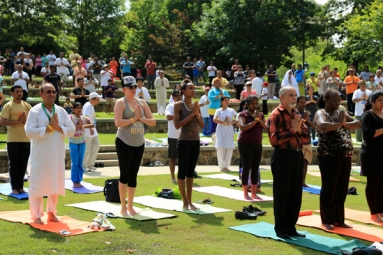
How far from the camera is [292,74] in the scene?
25953 millimetres

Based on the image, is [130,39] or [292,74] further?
[130,39]

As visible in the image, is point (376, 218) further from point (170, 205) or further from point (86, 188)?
point (86, 188)

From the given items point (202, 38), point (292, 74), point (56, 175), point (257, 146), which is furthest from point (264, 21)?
point (56, 175)

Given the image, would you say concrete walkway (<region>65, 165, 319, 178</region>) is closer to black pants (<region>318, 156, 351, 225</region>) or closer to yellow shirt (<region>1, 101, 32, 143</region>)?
yellow shirt (<region>1, 101, 32, 143</region>)

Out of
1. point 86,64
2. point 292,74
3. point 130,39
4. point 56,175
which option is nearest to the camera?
point 56,175

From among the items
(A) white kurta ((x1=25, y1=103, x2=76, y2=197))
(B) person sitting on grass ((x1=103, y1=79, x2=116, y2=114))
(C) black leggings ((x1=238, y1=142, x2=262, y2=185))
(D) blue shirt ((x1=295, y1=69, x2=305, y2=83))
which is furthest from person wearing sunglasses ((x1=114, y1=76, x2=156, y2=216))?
(D) blue shirt ((x1=295, y1=69, x2=305, y2=83))

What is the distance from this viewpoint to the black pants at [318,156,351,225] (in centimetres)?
903

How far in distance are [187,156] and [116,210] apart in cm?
136

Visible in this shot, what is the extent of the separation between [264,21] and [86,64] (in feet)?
38.3

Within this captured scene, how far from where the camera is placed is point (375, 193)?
987 centimetres

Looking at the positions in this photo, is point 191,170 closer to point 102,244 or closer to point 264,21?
point 102,244

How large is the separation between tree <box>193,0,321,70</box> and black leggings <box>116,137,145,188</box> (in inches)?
1189

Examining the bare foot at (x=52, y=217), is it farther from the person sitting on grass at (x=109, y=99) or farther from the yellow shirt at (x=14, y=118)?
the person sitting on grass at (x=109, y=99)

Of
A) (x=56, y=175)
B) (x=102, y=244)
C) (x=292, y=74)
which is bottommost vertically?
(x=102, y=244)
